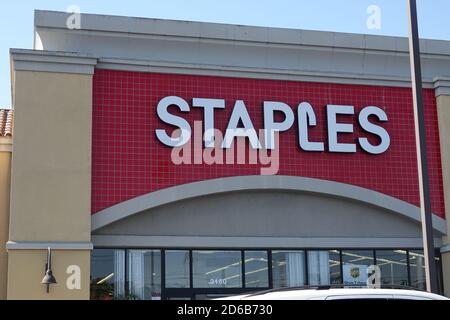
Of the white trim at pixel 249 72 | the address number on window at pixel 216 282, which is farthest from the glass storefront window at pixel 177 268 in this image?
the white trim at pixel 249 72

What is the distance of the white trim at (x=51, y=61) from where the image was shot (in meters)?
16.6

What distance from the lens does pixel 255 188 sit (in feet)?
57.7

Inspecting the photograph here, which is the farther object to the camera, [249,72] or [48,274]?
[249,72]

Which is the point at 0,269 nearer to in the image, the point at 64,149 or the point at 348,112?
the point at 64,149

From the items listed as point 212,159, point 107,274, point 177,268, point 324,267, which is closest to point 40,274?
point 107,274

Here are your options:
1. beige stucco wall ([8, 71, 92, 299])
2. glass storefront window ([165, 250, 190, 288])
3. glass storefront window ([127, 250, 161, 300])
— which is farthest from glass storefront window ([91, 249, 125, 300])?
glass storefront window ([165, 250, 190, 288])

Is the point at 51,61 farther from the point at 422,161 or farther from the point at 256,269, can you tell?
the point at 422,161

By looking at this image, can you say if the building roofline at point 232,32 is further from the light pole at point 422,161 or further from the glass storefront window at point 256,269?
Answer: the light pole at point 422,161

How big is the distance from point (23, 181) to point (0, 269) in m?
2.19

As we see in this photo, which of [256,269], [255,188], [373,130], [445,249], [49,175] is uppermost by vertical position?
[373,130]

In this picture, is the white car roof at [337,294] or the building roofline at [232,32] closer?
the white car roof at [337,294]

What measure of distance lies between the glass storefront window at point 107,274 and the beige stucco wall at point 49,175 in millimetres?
633

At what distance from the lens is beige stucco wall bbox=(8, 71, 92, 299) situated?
1582 centimetres

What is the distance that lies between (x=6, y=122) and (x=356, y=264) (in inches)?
394
